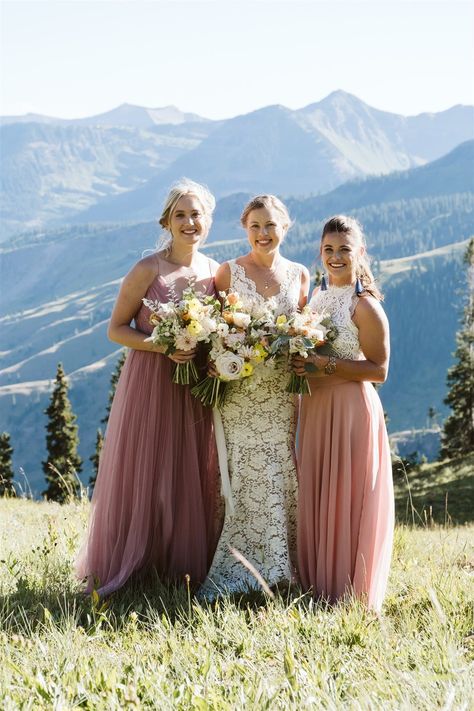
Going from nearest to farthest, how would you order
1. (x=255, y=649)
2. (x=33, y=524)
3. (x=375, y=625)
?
(x=255, y=649) < (x=375, y=625) < (x=33, y=524)

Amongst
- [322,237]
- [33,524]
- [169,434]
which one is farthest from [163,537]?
[33,524]

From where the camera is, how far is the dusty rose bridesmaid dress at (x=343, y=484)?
635cm

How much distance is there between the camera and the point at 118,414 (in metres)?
7.18

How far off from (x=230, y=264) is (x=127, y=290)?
950mm

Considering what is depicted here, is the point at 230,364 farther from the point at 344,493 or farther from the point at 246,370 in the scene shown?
the point at 344,493

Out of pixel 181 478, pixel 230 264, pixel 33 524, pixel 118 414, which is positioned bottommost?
pixel 33 524

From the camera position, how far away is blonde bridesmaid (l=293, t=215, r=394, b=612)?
20.9ft

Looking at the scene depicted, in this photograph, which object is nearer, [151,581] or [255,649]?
[255,649]

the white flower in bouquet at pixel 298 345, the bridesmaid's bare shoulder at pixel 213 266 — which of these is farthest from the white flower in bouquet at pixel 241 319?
the bridesmaid's bare shoulder at pixel 213 266

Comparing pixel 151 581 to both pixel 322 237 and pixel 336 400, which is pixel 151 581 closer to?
pixel 336 400

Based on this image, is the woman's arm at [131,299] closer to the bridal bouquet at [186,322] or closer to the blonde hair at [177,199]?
the blonde hair at [177,199]

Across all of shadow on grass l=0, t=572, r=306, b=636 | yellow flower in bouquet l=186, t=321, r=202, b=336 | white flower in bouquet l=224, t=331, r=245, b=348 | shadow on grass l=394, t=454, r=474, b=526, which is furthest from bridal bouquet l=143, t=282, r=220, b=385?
shadow on grass l=394, t=454, r=474, b=526

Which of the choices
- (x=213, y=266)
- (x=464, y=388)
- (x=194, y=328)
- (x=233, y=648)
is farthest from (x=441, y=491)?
(x=233, y=648)

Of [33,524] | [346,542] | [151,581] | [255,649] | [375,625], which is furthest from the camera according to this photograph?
[33,524]
